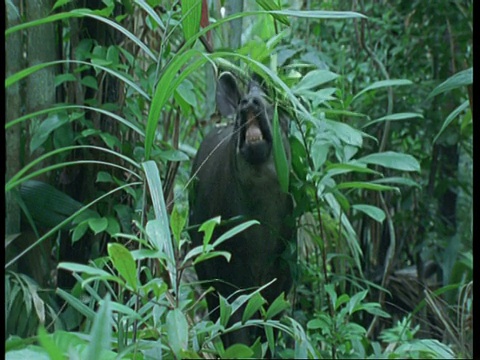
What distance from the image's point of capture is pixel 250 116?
104cm

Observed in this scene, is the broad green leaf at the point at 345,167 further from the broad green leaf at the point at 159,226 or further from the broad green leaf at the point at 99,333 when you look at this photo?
the broad green leaf at the point at 99,333

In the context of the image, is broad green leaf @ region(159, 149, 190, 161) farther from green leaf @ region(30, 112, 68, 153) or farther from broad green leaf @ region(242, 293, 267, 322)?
broad green leaf @ region(242, 293, 267, 322)

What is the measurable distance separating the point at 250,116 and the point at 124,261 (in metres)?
0.39

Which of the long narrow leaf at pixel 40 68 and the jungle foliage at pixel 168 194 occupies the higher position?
the long narrow leaf at pixel 40 68

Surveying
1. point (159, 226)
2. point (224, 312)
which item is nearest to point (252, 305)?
point (224, 312)

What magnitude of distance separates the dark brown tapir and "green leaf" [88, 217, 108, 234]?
138 millimetres

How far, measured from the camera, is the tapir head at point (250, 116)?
1008mm

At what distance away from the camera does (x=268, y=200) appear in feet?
3.54

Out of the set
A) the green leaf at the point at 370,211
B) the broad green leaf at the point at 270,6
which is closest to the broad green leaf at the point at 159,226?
the broad green leaf at the point at 270,6

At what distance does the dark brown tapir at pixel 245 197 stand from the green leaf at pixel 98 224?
14 centimetres

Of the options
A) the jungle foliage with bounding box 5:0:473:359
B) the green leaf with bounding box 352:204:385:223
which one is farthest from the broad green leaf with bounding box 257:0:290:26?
the green leaf with bounding box 352:204:385:223

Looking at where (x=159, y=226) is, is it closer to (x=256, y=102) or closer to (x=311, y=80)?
(x=256, y=102)

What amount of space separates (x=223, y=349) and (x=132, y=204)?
1.10 ft

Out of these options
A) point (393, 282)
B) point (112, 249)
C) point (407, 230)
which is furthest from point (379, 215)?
point (112, 249)
